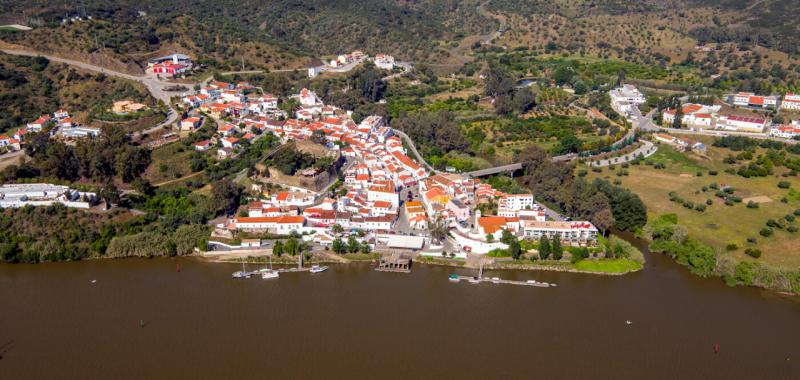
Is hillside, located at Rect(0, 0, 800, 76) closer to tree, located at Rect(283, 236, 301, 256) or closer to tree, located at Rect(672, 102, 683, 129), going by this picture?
tree, located at Rect(672, 102, 683, 129)

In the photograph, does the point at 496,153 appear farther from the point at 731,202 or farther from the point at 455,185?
the point at 731,202

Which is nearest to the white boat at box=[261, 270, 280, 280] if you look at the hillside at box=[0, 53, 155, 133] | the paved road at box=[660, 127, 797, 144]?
the hillside at box=[0, 53, 155, 133]

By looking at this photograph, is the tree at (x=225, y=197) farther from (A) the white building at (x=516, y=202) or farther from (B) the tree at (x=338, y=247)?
(A) the white building at (x=516, y=202)

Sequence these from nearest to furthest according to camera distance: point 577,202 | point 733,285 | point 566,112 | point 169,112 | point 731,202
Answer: point 733,285 < point 577,202 < point 731,202 < point 169,112 < point 566,112

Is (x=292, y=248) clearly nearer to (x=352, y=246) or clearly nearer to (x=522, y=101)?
(x=352, y=246)

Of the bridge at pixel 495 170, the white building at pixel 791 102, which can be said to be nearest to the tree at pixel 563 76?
the white building at pixel 791 102

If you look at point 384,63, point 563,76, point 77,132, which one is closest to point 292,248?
point 77,132

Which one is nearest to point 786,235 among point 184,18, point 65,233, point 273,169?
point 273,169
